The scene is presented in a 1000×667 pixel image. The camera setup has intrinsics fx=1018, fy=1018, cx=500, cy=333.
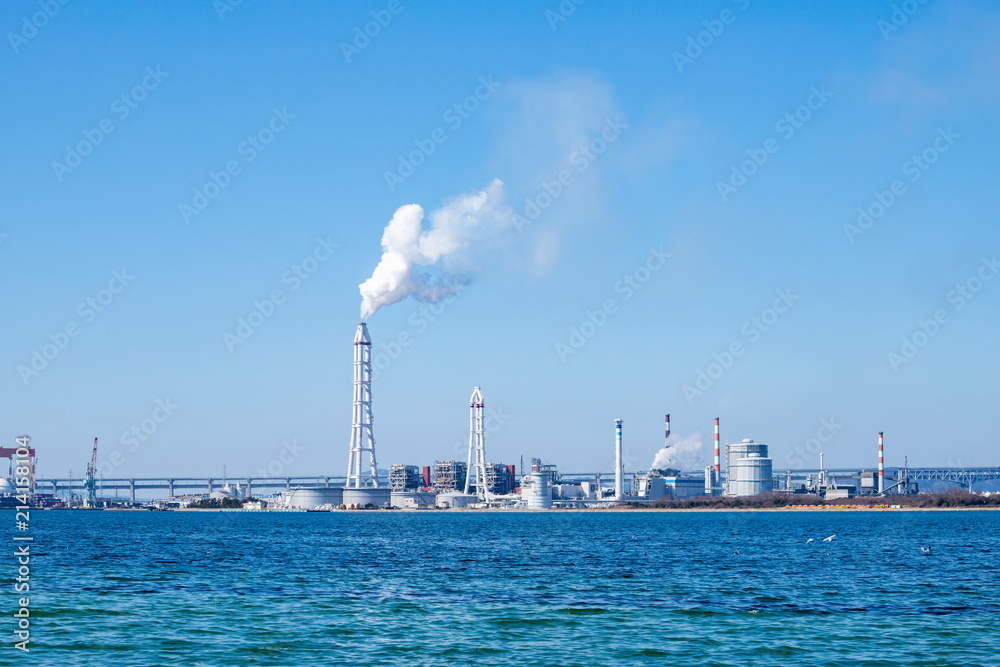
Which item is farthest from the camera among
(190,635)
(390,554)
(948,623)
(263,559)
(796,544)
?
(796,544)

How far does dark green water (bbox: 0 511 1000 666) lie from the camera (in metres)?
34.2

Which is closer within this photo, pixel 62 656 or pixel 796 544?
pixel 62 656

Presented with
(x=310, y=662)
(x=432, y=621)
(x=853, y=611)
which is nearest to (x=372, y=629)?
(x=432, y=621)

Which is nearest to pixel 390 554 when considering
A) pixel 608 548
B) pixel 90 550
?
pixel 608 548

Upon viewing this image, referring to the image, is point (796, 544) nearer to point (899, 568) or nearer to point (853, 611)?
point (899, 568)

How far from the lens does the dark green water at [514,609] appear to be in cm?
3422

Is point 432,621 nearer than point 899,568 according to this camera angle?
Yes

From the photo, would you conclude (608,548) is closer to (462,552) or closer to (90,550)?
(462,552)

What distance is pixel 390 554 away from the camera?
83.1m

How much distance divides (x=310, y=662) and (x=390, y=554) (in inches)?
2002

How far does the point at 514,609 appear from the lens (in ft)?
145

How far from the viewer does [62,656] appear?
1336 inches

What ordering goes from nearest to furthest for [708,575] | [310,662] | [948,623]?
[310,662] < [948,623] < [708,575]

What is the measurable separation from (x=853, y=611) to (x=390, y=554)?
153 feet
